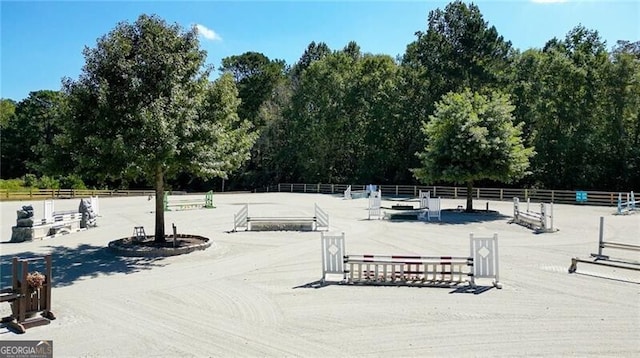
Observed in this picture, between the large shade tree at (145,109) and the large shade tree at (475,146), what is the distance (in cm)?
1625

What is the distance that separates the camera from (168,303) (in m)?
9.69

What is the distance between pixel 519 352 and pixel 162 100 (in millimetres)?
12326

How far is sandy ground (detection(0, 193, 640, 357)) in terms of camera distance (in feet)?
23.8

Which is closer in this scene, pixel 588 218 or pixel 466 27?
pixel 588 218

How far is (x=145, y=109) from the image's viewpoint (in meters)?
13.9

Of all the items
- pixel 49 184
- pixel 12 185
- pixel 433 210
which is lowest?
pixel 433 210

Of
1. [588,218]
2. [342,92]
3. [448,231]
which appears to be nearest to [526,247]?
[448,231]

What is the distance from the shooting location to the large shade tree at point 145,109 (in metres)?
13.8

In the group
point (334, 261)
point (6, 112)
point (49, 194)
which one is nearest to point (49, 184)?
point (49, 194)

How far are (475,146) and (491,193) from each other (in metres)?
14.6

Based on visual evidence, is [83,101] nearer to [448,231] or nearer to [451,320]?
[451,320]

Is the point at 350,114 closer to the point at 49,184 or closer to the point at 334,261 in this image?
the point at 49,184

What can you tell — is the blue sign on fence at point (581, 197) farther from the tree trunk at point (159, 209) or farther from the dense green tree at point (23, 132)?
the dense green tree at point (23, 132)

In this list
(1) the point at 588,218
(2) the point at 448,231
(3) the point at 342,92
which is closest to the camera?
(2) the point at 448,231
